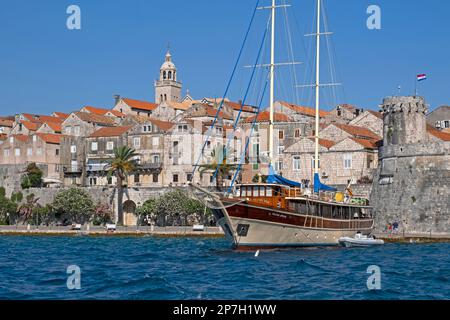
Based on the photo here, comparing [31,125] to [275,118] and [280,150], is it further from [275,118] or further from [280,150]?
[280,150]

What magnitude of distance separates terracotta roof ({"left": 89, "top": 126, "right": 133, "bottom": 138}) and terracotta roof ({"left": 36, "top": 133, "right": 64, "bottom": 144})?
408 cm

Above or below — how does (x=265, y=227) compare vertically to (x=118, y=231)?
above

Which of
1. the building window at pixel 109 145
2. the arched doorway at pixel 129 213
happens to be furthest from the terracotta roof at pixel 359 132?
the building window at pixel 109 145

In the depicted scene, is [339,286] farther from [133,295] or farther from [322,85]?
[322,85]

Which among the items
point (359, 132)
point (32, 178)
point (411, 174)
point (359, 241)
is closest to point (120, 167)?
point (32, 178)

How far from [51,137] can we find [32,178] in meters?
7.85

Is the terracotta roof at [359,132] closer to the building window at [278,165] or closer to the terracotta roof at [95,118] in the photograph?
the building window at [278,165]

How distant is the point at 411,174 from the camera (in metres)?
64.3

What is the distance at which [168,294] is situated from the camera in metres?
25.9

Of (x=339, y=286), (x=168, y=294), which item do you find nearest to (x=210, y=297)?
(x=168, y=294)

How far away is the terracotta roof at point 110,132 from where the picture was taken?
89.1 meters

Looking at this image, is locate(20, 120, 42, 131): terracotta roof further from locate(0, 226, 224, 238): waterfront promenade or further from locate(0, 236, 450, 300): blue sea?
locate(0, 236, 450, 300): blue sea

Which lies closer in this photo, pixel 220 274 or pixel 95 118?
pixel 220 274

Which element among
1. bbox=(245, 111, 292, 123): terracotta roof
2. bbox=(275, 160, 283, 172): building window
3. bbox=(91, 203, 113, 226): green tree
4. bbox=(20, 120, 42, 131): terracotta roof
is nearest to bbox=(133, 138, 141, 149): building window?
bbox=(91, 203, 113, 226): green tree
